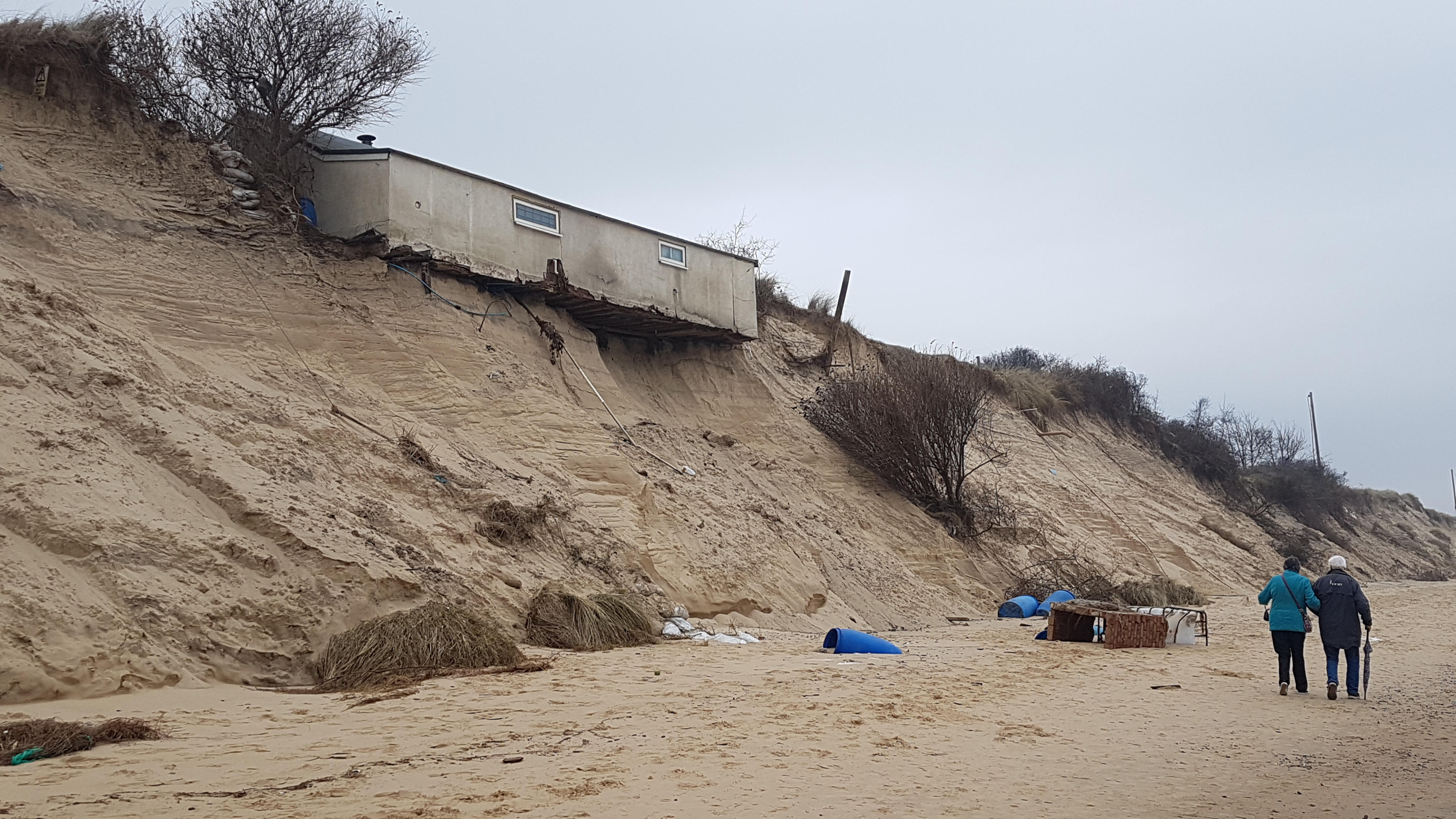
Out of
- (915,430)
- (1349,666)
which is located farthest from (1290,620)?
(915,430)

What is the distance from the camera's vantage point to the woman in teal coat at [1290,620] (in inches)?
347

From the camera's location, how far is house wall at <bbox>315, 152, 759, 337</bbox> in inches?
559

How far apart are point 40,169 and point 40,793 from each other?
1018cm

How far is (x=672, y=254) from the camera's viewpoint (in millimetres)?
17734

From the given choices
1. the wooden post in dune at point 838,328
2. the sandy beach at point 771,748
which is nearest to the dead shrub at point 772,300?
the wooden post in dune at point 838,328

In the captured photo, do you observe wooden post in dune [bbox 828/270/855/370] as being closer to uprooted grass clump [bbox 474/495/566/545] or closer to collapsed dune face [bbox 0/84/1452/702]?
collapsed dune face [bbox 0/84/1452/702]

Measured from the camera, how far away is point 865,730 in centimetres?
646

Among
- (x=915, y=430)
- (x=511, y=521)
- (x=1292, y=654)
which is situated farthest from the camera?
(x=915, y=430)

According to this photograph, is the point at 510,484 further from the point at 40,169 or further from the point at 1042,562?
the point at 1042,562

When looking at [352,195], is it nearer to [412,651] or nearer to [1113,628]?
[412,651]

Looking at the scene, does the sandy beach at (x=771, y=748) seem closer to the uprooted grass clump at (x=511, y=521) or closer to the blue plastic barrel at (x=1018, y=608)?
the uprooted grass clump at (x=511, y=521)

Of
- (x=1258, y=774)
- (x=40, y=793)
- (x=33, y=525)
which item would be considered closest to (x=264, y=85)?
(x=33, y=525)

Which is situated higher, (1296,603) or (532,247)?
(532,247)

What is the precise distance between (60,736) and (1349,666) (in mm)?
9091
